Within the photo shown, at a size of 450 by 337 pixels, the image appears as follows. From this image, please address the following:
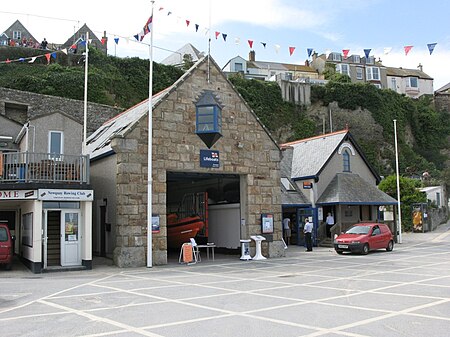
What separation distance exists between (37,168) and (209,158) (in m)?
6.87

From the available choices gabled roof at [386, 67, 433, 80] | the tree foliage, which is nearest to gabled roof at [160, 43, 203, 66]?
gabled roof at [386, 67, 433, 80]

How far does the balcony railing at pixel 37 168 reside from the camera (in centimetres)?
1702

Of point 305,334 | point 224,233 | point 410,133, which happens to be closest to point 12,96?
point 224,233

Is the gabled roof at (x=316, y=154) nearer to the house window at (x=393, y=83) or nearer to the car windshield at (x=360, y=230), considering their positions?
the car windshield at (x=360, y=230)

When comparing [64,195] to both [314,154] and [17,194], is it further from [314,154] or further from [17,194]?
[314,154]

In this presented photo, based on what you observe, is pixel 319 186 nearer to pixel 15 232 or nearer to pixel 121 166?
pixel 121 166

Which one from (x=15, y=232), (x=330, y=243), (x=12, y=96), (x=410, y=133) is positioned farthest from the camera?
(x=410, y=133)

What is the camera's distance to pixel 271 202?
22.4m

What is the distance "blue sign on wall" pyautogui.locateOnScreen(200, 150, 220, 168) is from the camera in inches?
804

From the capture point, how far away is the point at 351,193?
94.0 feet

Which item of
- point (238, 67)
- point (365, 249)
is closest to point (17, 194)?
point (365, 249)

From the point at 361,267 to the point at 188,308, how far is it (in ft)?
32.1

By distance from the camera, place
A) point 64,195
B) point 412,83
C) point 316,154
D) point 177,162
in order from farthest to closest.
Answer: point 412,83, point 316,154, point 177,162, point 64,195

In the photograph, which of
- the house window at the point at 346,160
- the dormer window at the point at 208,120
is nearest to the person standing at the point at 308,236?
the house window at the point at 346,160
